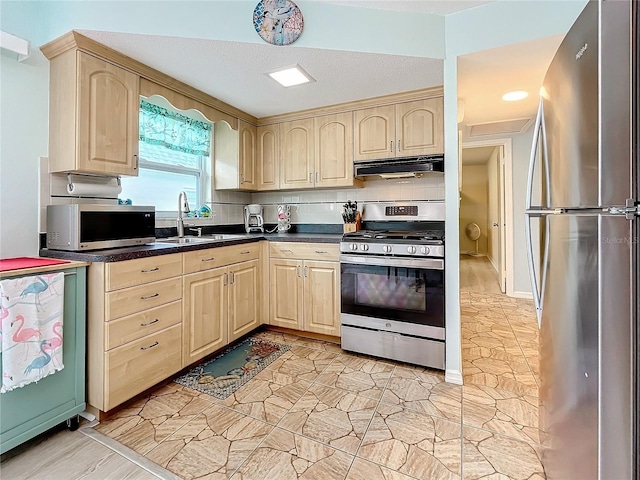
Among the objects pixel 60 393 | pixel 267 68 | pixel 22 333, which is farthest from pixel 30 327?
pixel 267 68

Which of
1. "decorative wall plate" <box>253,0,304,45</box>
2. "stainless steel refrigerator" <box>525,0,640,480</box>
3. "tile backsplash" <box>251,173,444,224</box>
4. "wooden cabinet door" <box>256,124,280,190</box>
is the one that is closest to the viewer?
"stainless steel refrigerator" <box>525,0,640,480</box>

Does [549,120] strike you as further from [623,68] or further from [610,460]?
[610,460]

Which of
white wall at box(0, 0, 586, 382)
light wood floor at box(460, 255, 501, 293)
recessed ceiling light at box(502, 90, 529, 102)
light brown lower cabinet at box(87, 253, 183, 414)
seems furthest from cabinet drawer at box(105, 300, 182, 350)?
light wood floor at box(460, 255, 501, 293)

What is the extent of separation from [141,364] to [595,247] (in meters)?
2.18

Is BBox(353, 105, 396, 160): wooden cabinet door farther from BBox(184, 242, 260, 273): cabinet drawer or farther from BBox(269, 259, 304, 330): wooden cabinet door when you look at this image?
BBox(184, 242, 260, 273): cabinet drawer

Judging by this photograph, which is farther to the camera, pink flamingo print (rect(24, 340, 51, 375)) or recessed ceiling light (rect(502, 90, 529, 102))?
recessed ceiling light (rect(502, 90, 529, 102))

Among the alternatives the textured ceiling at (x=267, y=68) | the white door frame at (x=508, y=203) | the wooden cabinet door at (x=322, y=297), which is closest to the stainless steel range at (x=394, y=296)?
the wooden cabinet door at (x=322, y=297)

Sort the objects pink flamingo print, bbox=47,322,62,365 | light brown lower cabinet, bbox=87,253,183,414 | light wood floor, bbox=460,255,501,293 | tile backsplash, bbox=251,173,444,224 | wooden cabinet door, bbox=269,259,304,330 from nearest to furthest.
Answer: pink flamingo print, bbox=47,322,62,365
light brown lower cabinet, bbox=87,253,183,414
wooden cabinet door, bbox=269,259,304,330
tile backsplash, bbox=251,173,444,224
light wood floor, bbox=460,255,501,293

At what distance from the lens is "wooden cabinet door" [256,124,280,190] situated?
3.27 m

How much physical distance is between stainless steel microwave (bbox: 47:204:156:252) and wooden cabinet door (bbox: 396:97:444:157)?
2.11 m

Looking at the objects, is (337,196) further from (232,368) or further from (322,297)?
(232,368)

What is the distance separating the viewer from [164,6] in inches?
71.4

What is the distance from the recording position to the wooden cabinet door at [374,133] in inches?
107

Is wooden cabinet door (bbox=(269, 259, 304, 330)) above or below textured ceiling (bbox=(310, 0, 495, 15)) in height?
below
